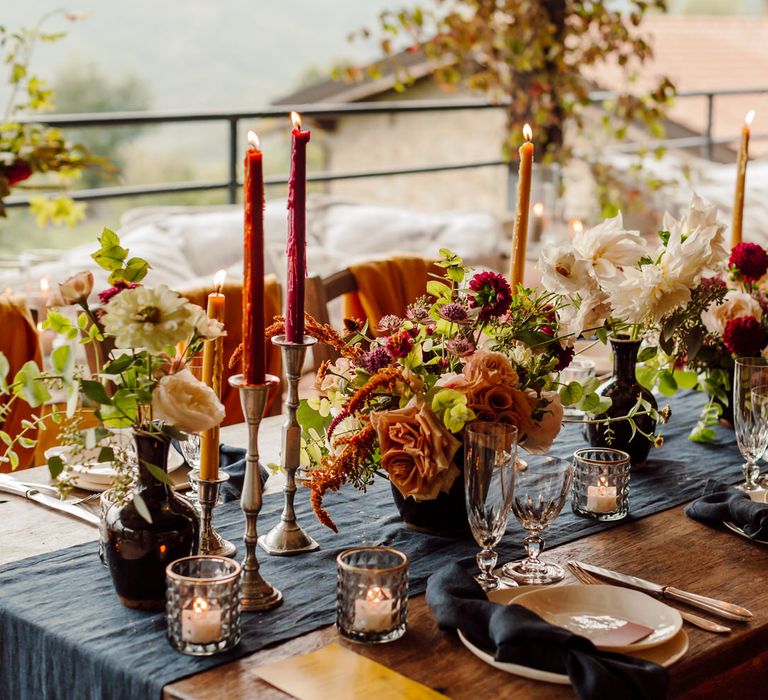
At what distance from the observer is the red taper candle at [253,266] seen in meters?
1.05

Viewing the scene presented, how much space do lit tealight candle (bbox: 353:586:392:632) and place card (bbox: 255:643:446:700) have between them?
3cm

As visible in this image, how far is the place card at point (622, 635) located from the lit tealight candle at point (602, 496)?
0.33m

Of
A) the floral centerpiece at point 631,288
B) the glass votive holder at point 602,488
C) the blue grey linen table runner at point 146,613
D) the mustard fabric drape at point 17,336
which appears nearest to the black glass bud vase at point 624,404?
the floral centerpiece at point 631,288

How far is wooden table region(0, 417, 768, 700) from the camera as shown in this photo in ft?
3.29

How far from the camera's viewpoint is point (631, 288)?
1.52 meters

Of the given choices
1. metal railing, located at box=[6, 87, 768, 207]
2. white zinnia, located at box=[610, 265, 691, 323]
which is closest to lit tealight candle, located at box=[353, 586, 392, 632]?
white zinnia, located at box=[610, 265, 691, 323]

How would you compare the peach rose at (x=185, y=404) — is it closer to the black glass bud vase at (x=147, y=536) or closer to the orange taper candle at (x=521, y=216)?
the black glass bud vase at (x=147, y=536)

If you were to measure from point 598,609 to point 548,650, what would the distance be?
0.15m

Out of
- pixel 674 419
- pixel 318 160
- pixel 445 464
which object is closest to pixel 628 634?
pixel 445 464

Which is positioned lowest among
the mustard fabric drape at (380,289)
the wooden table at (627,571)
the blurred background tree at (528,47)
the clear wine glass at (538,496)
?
the wooden table at (627,571)

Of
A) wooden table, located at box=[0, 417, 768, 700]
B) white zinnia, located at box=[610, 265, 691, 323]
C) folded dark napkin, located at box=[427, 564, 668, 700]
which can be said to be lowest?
wooden table, located at box=[0, 417, 768, 700]

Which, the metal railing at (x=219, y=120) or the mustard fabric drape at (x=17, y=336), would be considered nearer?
the mustard fabric drape at (x=17, y=336)

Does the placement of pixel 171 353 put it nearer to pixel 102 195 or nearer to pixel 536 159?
pixel 102 195

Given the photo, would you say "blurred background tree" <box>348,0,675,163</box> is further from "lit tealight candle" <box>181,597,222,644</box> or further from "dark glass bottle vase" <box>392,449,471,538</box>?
"lit tealight candle" <box>181,597,222,644</box>
